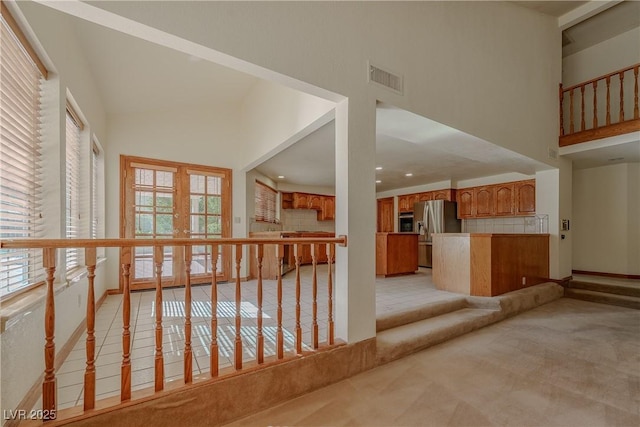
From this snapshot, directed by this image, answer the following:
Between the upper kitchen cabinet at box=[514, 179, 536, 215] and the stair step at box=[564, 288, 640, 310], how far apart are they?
69.3 inches

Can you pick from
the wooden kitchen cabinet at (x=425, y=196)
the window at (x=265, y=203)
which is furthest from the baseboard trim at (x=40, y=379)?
the wooden kitchen cabinet at (x=425, y=196)

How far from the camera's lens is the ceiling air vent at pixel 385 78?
2.48m

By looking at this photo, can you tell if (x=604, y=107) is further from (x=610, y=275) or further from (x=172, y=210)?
(x=172, y=210)

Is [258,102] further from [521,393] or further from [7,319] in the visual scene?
[521,393]

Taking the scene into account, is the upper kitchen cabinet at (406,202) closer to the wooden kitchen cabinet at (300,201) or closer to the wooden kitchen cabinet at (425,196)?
the wooden kitchen cabinet at (425,196)

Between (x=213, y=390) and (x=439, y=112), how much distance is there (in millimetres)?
3171

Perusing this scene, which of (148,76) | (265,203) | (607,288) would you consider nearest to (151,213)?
(148,76)

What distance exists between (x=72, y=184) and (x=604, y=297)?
7.50m

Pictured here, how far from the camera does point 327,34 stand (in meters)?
2.23

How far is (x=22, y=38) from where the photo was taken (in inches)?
69.6

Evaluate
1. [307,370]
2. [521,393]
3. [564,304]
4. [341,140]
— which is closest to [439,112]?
[341,140]

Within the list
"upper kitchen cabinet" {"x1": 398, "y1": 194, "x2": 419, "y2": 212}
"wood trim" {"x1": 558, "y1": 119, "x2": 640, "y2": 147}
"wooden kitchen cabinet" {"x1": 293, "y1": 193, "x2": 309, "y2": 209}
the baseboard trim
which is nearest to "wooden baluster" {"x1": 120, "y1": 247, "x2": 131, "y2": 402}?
the baseboard trim

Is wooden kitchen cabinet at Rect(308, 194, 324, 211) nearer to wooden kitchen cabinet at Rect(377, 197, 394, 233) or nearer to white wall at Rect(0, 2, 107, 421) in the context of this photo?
wooden kitchen cabinet at Rect(377, 197, 394, 233)

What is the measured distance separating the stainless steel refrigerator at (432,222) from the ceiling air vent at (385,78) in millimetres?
5184
